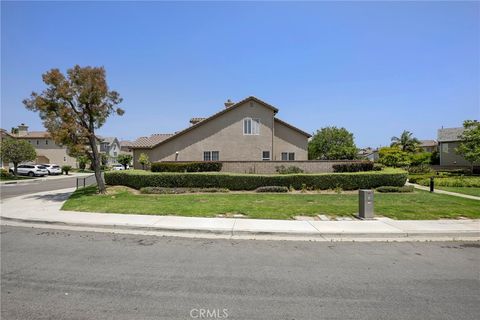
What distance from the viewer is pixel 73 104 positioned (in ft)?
55.7

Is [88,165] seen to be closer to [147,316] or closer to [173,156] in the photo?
[173,156]

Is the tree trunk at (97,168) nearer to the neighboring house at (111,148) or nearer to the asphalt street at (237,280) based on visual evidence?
the asphalt street at (237,280)

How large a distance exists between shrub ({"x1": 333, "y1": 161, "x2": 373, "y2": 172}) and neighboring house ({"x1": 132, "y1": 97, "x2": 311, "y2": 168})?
667 centimetres

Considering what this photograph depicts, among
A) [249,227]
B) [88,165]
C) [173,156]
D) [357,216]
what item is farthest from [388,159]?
[88,165]

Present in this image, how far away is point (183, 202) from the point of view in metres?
13.4

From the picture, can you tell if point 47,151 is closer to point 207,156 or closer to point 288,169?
point 207,156

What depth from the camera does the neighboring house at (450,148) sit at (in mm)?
47312

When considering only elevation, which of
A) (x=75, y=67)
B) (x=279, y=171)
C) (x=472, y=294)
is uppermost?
(x=75, y=67)

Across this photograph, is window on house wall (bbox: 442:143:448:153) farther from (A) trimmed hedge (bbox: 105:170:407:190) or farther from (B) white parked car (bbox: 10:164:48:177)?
(B) white parked car (bbox: 10:164:48:177)

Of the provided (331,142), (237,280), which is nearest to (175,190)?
(237,280)

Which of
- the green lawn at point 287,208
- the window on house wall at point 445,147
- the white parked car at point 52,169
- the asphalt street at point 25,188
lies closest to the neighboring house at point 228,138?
the asphalt street at point 25,188

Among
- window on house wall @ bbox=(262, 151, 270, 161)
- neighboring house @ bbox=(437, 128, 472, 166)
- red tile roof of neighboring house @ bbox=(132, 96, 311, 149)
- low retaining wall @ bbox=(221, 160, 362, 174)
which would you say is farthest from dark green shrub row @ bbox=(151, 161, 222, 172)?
neighboring house @ bbox=(437, 128, 472, 166)

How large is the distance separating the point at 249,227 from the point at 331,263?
3.27m

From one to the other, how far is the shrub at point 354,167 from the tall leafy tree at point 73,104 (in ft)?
53.5
